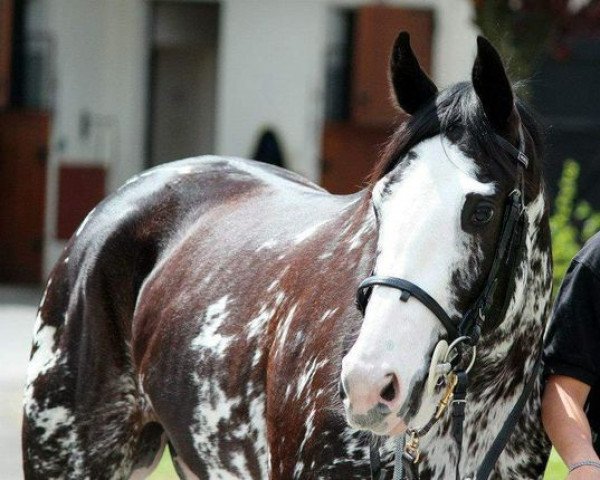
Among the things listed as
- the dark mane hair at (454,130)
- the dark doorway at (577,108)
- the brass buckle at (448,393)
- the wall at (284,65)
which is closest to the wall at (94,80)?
the wall at (284,65)

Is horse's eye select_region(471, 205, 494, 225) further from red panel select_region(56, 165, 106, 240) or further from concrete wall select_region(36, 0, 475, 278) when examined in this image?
red panel select_region(56, 165, 106, 240)

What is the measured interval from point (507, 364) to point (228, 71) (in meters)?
10.2

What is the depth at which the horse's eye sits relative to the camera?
2.76m

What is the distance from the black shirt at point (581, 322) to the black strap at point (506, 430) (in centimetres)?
6

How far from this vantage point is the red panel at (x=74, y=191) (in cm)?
1319

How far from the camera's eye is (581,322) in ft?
9.99

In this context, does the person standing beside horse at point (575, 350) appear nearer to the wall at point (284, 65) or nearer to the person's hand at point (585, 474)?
the person's hand at point (585, 474)

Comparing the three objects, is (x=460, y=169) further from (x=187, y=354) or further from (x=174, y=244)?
(x=174, y=244)

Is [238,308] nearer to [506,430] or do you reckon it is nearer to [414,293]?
[506,430]

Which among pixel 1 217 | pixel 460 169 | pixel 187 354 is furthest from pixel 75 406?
pixel 1 217

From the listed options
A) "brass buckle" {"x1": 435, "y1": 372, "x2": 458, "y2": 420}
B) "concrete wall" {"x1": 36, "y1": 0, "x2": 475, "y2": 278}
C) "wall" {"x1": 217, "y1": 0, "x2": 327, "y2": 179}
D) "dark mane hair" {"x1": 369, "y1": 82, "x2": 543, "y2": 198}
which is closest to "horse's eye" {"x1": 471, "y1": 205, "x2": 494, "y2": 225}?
"dark mane hair" {"x1": 369, "y1": 82, "x2": 543, "y2": 198}

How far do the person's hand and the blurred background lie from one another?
9.28m

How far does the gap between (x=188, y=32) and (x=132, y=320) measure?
1057 cm

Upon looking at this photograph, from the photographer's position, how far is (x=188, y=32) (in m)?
14.5
